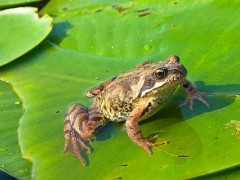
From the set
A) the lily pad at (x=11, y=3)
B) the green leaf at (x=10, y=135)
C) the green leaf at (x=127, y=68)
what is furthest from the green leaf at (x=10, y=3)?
the green leaf at (x=10, y=135)

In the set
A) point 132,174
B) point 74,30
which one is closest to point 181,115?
point 132,174

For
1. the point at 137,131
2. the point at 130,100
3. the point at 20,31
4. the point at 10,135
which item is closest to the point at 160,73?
the point at 130,100

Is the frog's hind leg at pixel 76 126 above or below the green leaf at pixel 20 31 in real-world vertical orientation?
below

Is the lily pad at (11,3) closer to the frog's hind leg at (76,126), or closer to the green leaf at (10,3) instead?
the green leaf at (10,3)

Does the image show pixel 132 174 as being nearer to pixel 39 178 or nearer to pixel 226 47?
pixel 39 178

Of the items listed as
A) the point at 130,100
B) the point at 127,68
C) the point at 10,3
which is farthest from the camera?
the point at 10,3

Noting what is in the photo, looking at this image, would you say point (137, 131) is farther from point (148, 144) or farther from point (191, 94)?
point (191, 94)

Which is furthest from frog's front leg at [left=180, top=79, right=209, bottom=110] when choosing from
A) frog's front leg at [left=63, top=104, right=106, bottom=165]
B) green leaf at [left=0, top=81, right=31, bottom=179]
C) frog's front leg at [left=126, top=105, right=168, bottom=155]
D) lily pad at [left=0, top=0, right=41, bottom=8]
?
lily pad at [left=0, top=0, right=41, bottom=8]
